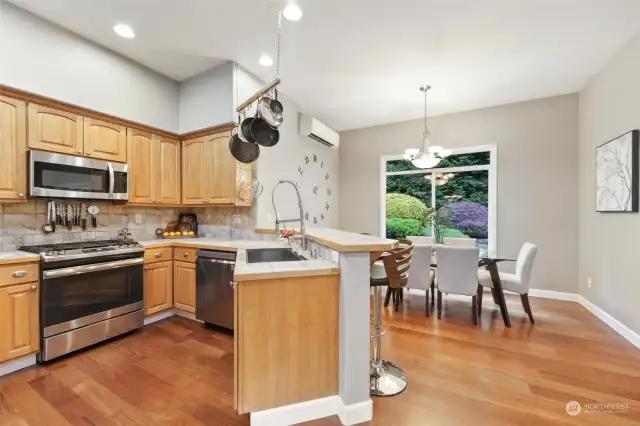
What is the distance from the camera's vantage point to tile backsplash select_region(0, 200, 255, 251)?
103 inches

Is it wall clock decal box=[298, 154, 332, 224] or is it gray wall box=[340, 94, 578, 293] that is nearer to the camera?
gray wall box=[340, 94, 578, 293]

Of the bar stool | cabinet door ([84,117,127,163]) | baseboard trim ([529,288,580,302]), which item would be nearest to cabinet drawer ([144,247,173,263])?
cabinet door ([84,117,127,163])

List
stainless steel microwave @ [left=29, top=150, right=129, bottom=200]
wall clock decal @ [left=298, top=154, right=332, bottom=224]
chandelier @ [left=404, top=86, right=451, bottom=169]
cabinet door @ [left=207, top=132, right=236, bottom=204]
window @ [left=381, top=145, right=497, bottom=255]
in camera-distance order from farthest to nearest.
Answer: wall clock decal @ [left=298, top=154, right=332, bottom=224]
window @ [left=381, top=145, right=497, bottom=255]
chandelier @ [left=404, top=86, right=451, bottom=169]
cabinet door @ [left=207, top=132, right=236, bottom=204]
stainless steel microwave @ [left=29, top=150, right=129, bottom=200]

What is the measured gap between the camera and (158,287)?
3211mm

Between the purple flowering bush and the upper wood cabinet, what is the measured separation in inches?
134

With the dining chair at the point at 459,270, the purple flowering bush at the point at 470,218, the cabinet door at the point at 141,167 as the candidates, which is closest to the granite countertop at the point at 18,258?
the cabinet door at the point at 141,167

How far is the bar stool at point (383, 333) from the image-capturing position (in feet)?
6.18

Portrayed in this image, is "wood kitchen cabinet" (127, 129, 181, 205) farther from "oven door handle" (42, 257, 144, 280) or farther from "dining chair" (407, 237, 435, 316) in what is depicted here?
"dining chair" (407, 237, 435, 316)

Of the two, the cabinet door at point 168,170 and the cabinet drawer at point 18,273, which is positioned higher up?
the cabinet door at point 168,170

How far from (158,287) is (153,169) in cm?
137

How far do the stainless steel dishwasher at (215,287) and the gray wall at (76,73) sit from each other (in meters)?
1.80

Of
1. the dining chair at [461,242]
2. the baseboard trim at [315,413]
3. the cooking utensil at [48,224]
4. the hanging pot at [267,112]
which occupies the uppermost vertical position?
the hanging pot at [267,112]

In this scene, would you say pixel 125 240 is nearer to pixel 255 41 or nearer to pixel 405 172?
pixel 255 41

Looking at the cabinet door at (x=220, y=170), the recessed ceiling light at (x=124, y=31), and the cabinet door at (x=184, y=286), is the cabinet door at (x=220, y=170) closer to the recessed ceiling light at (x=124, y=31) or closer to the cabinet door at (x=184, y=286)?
the cabinet door at (x=184, y=286)
